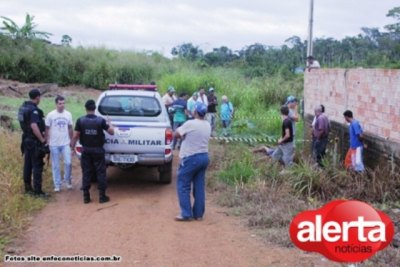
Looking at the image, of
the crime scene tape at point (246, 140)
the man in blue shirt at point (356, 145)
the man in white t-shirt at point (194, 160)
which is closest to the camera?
the man in white t-shirt at point (194, 160)

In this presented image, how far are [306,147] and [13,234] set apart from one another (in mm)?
8984

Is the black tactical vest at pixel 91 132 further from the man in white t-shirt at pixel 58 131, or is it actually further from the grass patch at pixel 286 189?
the grass patch at pixel 286 189

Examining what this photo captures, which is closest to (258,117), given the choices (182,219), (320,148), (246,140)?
(246,140)

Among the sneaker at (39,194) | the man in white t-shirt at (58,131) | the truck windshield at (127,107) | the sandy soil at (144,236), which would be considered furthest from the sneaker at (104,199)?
the truck windshield at (127,107)

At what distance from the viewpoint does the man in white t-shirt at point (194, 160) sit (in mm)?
7012

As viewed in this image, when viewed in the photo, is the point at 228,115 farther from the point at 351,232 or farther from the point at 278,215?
the point at 351,232

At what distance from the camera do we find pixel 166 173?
368 inches

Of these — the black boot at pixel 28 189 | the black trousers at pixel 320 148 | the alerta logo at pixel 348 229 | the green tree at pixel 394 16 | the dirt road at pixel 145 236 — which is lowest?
the dirt road at pixel 145 236

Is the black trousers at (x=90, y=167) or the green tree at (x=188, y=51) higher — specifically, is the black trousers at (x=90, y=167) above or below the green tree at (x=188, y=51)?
below

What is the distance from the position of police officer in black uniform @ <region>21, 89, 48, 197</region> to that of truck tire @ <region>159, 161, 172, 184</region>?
2.12 m

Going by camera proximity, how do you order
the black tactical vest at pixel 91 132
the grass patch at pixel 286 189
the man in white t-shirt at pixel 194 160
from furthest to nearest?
the black tactical vest at pixel 91 132 < the grass patch at pixel 286 189 < the man in white t-shirt at pixel 194 160

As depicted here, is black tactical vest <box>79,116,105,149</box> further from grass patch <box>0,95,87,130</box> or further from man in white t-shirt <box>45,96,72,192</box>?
grass patch <box>0,95,87,130</box>

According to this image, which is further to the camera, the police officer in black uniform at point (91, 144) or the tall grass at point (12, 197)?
the police officer in black uniform at point (91, 144)

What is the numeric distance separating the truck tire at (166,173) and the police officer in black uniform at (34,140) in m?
2.12
